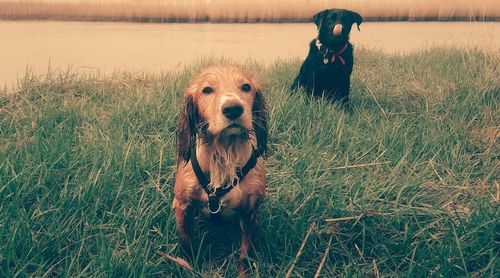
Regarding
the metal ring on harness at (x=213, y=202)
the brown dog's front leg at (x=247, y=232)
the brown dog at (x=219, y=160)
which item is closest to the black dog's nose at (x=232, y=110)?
the brown dog at (x=219, y=160)

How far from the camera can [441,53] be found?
6.14 metres

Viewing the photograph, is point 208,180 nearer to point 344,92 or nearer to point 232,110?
point 232,110

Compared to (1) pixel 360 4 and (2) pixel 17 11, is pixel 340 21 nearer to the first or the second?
(1) pixel 360 4

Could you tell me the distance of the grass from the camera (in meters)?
2.17

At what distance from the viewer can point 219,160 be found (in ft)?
7.07

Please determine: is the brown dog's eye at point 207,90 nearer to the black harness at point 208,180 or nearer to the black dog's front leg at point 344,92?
the black harness at point 208,180

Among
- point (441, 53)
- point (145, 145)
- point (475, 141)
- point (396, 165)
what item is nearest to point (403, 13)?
point (441, 53)

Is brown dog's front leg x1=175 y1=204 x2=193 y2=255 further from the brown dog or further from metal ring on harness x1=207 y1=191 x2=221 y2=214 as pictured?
metal ring on harness x1=207 y1=191 x2=221 y2=214

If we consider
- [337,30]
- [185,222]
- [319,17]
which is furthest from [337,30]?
[185,222]

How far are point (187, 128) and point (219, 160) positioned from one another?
0.24 metres

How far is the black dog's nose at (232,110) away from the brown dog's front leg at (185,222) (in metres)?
0.65

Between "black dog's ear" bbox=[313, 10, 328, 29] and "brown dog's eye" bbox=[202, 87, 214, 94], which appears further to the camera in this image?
"black dog's ear" bbox=[313, 10, 328, 29]

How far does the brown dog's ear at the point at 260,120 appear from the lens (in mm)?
2229

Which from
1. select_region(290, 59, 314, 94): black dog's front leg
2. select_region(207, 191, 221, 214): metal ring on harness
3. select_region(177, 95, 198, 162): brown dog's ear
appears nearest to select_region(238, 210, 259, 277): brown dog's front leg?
select_region(207, 191, 221, 214): metal ring on harness
